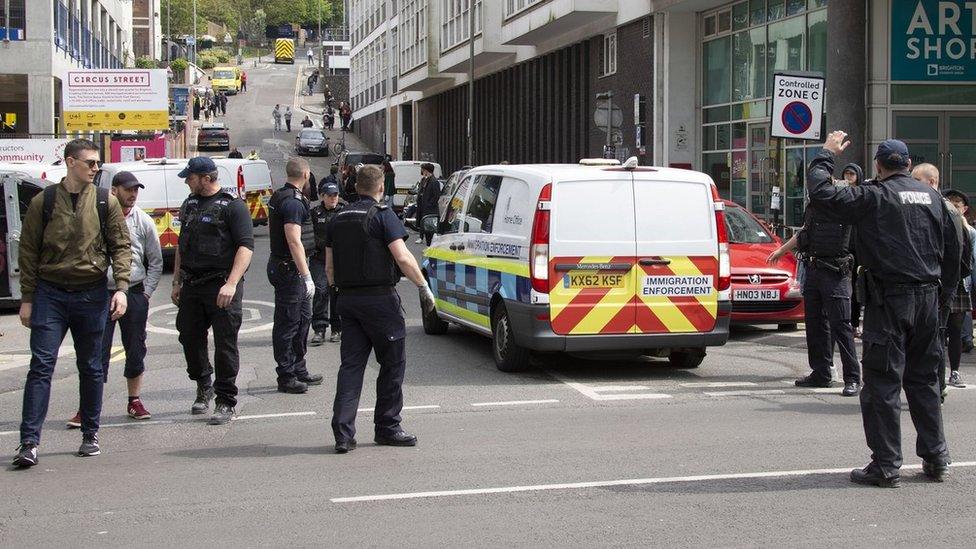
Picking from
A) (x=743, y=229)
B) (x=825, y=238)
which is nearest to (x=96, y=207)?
(x=825, y=238)

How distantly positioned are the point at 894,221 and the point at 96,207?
4.83 meters

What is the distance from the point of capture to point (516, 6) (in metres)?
36.9

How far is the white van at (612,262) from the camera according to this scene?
10.9 m

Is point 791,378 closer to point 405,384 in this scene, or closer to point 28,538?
point 405,384

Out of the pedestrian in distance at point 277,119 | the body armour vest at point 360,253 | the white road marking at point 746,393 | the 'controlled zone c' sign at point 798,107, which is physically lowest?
the white road marking at point 746,393

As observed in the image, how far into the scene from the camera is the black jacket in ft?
22.4

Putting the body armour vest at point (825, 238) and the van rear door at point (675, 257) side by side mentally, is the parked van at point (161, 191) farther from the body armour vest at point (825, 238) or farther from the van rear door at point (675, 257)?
the body armour vest at point (825, 238)

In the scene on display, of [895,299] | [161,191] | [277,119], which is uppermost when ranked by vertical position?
[277,119]

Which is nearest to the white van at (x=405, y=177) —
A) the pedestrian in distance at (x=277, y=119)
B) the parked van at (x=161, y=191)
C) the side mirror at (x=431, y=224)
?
the parked van at (x=161, y=191)

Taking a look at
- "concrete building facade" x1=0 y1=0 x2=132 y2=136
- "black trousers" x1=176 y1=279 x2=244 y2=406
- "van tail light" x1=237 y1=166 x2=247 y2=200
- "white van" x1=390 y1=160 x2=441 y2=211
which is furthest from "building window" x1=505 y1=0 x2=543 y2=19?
"black trousers" x1=176 y1=279 x2=244 y2=406

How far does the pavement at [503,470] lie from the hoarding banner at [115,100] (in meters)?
26.1

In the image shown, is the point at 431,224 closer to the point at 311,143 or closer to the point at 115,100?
the point at 115,100

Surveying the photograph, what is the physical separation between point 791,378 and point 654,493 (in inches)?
196

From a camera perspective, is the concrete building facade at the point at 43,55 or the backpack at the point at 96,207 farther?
the concrete building facade at the point at 43,55
